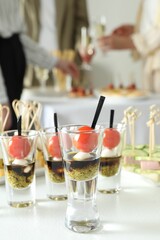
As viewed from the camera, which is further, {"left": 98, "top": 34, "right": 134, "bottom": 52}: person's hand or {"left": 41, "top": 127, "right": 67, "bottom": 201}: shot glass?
{"left": 98, "top": 34, "right": 134, "bottom": 52}: person's hand

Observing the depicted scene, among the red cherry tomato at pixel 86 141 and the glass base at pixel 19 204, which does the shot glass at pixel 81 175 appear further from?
the glass base at pixel 19 204

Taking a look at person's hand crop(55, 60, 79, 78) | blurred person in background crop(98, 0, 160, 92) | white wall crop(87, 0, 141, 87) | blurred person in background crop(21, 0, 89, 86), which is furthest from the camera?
white wall crop(87, 0, 141, 87)

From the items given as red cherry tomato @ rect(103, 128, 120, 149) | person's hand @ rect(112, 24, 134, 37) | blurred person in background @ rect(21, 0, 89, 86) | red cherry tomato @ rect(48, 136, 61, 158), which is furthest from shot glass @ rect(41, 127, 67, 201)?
blurred person in background @ rect(21, 0, 89, 86)

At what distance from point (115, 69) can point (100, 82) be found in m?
0.21

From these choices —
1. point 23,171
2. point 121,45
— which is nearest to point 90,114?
point 121,45

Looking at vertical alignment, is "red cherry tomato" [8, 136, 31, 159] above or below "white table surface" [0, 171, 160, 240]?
above

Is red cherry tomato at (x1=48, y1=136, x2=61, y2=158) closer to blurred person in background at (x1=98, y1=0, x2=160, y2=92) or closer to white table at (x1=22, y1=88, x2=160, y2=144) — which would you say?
white table at (x1=22, y1=88, x2=160, y2=144)

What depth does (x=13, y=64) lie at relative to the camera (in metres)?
2.13

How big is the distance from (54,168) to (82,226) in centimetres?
18

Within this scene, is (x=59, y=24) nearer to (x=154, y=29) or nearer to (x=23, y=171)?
(x=154, y=29)

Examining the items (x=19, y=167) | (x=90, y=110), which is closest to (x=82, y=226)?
(x=19, y=167)

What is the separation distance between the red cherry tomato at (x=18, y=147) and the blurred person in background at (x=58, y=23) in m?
3.56

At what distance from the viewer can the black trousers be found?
206 cm

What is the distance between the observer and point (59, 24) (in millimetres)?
4461
